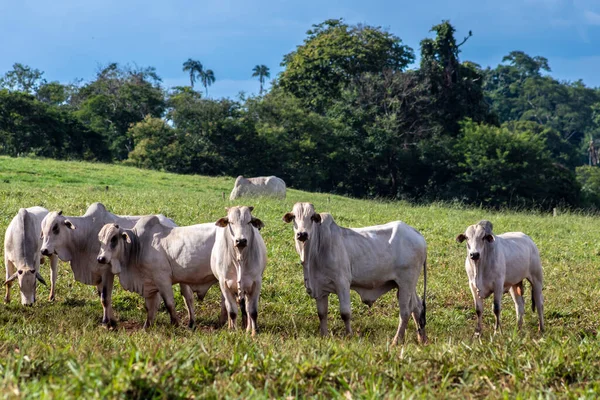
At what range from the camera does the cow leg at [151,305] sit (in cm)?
951

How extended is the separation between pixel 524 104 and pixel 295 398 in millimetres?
85341

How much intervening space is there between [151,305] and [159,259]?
63 cm

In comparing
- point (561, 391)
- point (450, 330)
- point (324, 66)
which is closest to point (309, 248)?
point (450, 330)

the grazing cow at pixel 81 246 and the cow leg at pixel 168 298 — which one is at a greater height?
the grazing cow at pixel 81 246

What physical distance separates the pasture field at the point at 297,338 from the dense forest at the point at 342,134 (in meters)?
15.0

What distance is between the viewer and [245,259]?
8.83 m

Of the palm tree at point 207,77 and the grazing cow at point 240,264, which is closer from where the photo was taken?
the grazing cow at point 240,264

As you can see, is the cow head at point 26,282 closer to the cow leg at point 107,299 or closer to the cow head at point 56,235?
the cow head at point 56,235

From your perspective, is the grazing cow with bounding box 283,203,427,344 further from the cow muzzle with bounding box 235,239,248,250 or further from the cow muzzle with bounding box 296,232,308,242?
the cow muzzle with bounding box 235,239,248,250

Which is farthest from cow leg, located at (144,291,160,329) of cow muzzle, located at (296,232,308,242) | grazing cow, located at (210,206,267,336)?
cow muzzle, located at (296,232,308,242)

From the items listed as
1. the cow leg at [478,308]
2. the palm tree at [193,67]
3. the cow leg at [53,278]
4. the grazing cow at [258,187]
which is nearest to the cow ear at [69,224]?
the cow leg at [53,278]

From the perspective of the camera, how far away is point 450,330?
9734 millimetres

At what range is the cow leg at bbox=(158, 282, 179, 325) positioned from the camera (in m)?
9.46

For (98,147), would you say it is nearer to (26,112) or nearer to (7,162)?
(26,112)
